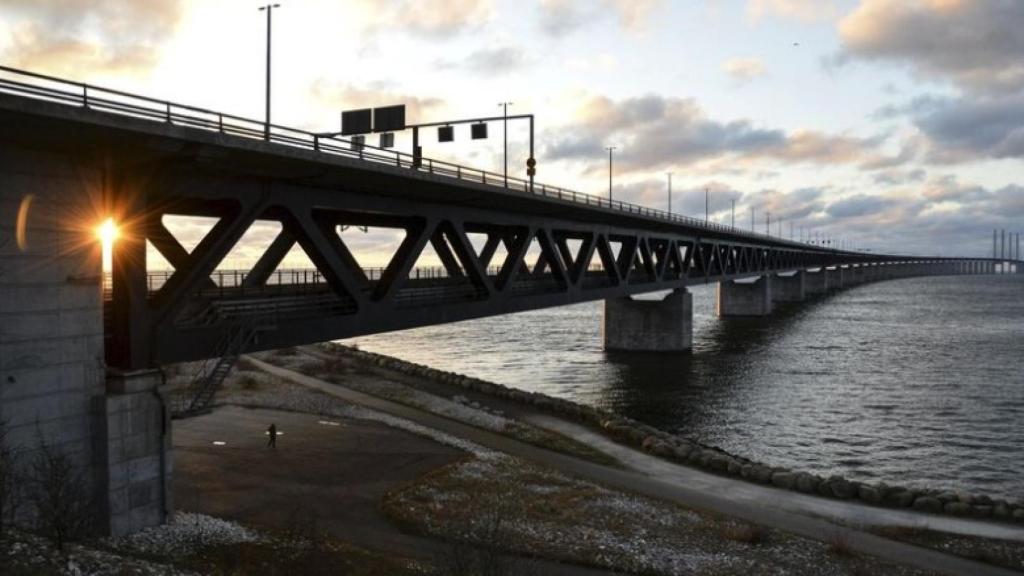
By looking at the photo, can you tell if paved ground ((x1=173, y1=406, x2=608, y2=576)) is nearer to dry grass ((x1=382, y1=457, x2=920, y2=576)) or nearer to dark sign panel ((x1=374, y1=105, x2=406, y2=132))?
dry grass ((x1=382, y1=457, x2=920, y2=576))

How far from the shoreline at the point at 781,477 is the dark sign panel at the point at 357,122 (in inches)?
768

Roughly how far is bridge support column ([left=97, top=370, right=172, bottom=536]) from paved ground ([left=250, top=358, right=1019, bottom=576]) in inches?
609

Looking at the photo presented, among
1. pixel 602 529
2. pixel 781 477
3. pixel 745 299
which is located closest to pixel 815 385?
pixel 781 477

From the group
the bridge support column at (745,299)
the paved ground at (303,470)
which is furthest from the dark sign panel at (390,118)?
the bridge support column at (745,299)

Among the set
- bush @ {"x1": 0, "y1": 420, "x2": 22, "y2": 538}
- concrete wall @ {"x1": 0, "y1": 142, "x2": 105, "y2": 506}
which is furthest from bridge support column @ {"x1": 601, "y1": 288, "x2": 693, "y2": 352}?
bush @ {"x1": 0, "y1": 420, "x2": 22, "y2": 538}

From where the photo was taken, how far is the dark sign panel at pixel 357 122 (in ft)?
118

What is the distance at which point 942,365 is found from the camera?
6238 centimetres

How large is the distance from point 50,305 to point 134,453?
461 centimetres

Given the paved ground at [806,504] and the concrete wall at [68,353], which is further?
the paved ground at [806,504]

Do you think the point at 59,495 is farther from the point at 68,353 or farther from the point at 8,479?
the point at 68,353

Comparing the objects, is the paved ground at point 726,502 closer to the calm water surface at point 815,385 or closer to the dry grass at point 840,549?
the dry grass at point 840,549

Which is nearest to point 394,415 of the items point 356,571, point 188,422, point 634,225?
point 188,422

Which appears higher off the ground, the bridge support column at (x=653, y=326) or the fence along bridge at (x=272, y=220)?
the fence along bridge at (x=272, y=220)

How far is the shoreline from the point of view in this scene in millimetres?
25656
